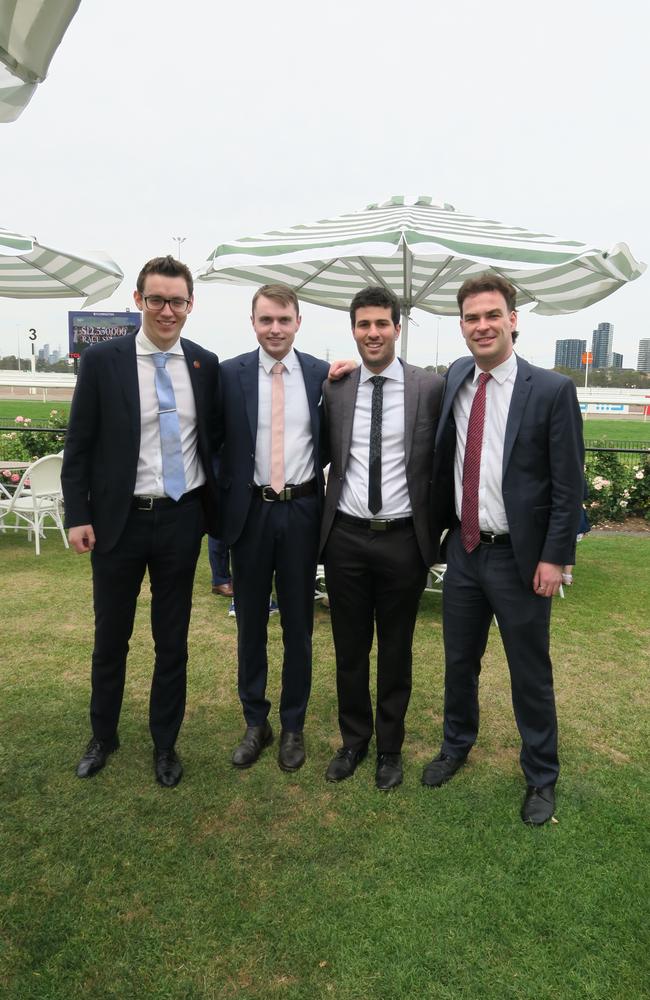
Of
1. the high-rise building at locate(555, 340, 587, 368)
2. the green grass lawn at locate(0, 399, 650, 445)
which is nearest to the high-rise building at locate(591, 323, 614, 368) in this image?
the high-rise building at locate(555, 340, 587, 368)

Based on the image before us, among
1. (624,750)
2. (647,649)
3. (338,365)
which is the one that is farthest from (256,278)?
(624,750)

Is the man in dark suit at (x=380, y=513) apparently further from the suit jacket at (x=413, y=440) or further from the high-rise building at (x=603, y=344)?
the high-rise building at (x=603, y=344)

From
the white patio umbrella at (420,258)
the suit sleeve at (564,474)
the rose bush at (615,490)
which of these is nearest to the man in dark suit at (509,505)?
the suit sleeve at (564,474)

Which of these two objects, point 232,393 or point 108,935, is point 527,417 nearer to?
point 232,393

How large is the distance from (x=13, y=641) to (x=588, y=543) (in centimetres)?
633

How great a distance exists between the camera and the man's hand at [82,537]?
2830 mm

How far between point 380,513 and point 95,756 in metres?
1.78

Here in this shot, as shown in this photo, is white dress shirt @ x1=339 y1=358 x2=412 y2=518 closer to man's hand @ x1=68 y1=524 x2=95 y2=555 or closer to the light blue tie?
the light blue tie

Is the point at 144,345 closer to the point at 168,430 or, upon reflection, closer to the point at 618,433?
the point at 168,430

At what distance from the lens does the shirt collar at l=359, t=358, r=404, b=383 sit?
2.91 m

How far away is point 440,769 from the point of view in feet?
9.95

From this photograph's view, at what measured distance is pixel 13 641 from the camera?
4.61 m

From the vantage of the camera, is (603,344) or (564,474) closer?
(564,474)

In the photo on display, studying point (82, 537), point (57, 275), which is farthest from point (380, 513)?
point (57, 275)
